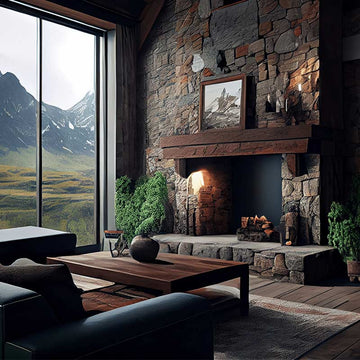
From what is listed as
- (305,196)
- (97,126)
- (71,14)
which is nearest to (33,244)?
(305,196)

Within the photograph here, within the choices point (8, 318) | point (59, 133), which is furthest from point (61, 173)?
point (8, 318)

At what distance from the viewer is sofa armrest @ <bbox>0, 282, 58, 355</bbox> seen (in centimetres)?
152

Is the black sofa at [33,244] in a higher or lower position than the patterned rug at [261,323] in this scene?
higher

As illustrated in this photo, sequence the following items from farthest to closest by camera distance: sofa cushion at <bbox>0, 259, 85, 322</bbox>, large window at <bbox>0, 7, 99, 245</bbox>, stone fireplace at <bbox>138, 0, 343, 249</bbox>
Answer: large window at <bbox>0, 7, 99, 245</bbox> → stone fireplace at <bbox>138, 0, 343, 249</bbox> → sofa cushion at <bbox>0, 259, 85, 322</bbox>

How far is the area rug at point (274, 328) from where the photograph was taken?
2.83 meters

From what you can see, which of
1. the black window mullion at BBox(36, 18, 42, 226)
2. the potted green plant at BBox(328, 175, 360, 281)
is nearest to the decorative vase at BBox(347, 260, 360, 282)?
the potted green plant at BBox(328, 175, 360, 281)

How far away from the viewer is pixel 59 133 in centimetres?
646

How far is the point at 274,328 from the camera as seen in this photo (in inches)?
128

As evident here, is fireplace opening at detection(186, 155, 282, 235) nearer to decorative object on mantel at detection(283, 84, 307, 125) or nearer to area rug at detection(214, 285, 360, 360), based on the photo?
decorative object on mantel at detection(283, 84, 307, 125)

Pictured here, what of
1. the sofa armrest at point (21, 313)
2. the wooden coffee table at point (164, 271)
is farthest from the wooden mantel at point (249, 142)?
the sofa armrest at point (21, 313)

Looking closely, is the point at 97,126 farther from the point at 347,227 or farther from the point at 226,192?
the point at 347,227

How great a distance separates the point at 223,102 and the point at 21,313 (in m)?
4.54

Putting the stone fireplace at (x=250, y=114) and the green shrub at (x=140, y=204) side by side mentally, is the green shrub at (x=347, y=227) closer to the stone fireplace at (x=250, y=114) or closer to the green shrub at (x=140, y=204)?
the stone fireplace at (x=250, y=114)

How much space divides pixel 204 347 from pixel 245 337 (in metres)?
1.18
